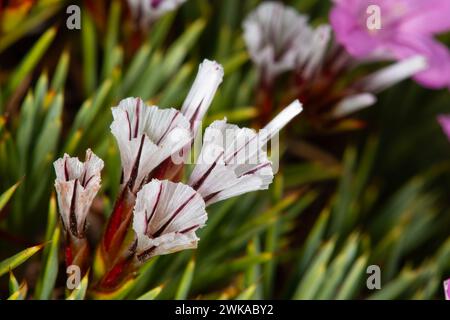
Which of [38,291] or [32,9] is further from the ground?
[32,9]

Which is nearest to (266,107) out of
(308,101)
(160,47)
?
(308,101)

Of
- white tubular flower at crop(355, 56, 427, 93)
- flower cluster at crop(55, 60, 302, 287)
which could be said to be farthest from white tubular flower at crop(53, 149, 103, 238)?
white tubular flower at crop(355, 56, 427, 93)

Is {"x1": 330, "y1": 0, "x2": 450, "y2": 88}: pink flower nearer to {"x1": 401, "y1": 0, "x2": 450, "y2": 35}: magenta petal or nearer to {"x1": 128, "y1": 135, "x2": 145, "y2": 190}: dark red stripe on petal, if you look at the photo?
{"x1": 401, "y1": 0, "x2": 450, "y2": 35}: magenta petal

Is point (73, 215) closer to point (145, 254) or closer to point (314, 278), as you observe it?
point (145, 254)

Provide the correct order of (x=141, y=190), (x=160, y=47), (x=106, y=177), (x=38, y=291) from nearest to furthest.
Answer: (x=141, y=190), (x=38, y=291), (x=106, y=177), (x=160, y=47)

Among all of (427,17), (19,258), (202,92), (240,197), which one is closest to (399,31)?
(427,17)

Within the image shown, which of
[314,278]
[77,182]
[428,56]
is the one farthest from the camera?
[428,56]

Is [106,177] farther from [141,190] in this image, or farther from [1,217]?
[141,190]
